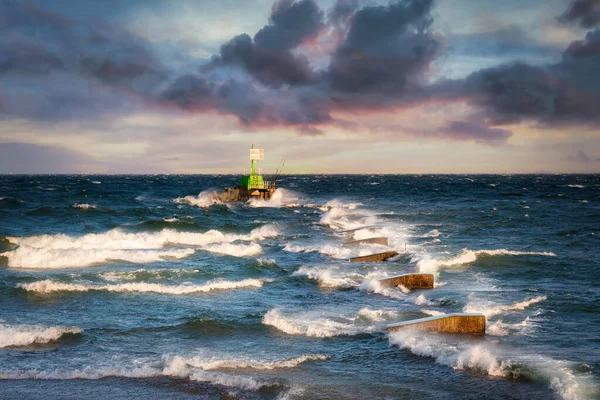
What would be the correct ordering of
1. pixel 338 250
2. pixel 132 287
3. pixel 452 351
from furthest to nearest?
pixel 338 250 → pixel 132 287 → pixel 452 351

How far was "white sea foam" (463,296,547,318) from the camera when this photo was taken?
16688 mm

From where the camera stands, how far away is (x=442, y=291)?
65.2 feet

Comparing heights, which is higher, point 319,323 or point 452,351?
point 452,351

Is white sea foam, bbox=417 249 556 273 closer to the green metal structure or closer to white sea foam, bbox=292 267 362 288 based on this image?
white sea foam, bbox=292 267 362 288

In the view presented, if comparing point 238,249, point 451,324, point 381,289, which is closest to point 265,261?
point 238,249

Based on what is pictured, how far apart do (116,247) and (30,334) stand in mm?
19524

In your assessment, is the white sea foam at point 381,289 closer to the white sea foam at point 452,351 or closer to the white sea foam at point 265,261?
the white sea foam at point 452,351

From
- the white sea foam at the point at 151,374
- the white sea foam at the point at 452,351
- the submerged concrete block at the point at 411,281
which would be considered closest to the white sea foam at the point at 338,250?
the submerged concrete block at the point at 411,281

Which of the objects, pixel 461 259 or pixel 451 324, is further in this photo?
pixel 461 259

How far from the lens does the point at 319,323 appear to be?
612 inches

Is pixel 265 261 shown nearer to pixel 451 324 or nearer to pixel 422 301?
pixel 422 301

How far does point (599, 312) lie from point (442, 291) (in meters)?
5.07

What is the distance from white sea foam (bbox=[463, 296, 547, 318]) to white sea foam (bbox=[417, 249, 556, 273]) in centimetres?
596

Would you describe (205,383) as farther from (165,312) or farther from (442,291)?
(442,291)
